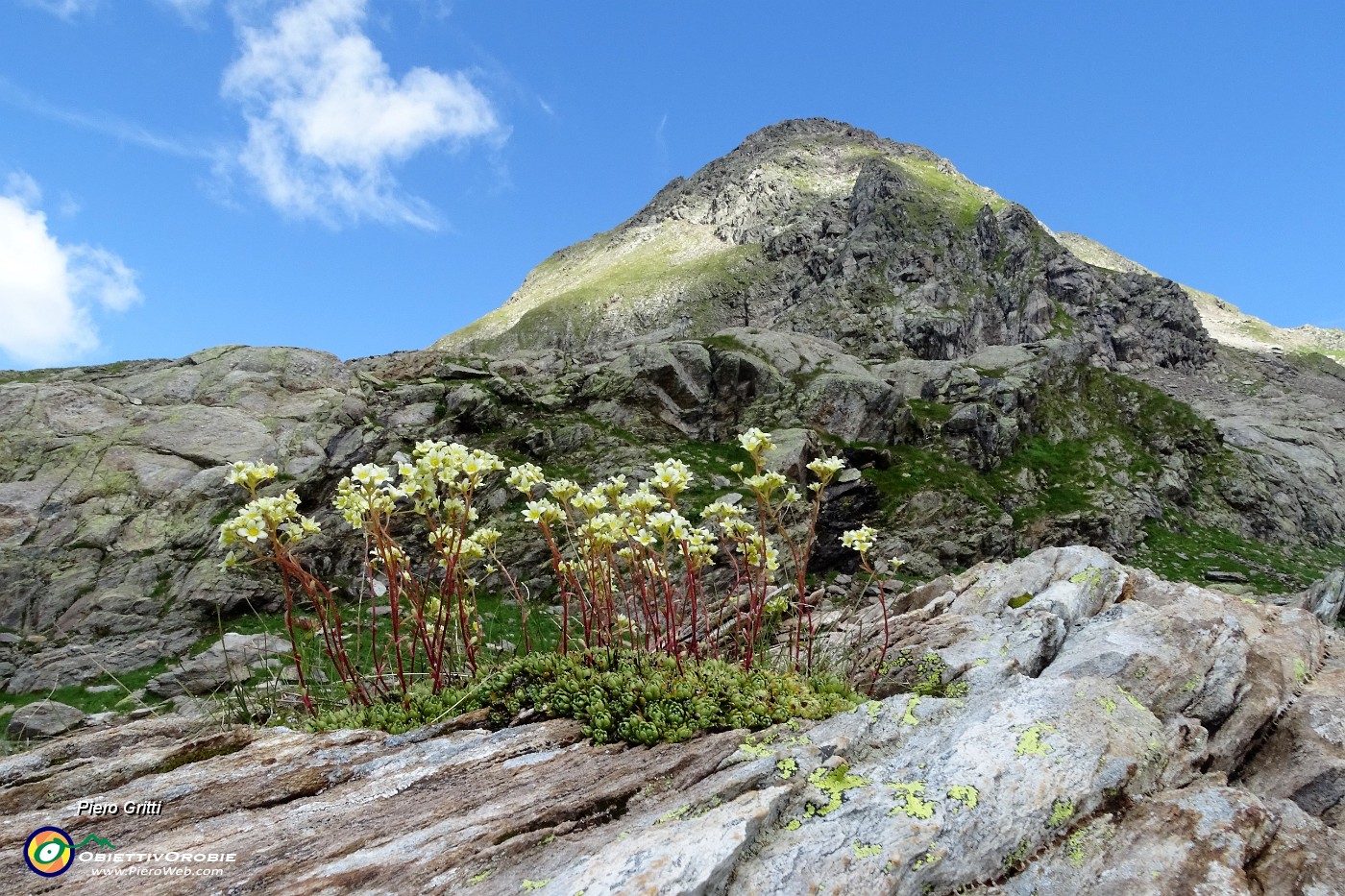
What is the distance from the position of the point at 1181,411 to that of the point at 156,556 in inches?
2771

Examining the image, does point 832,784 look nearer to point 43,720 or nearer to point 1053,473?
point 43,720

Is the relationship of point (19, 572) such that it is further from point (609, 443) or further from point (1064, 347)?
point (1064, 347)

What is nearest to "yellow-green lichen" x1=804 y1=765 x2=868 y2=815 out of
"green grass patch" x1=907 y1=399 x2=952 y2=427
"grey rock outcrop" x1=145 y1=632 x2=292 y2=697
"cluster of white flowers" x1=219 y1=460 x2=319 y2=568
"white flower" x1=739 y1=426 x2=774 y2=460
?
"white flower" x1=739 y1=426 x2=774 y2=460

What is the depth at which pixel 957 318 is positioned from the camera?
83688 millimetres

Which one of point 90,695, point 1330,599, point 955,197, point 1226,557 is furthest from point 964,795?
point 955,197

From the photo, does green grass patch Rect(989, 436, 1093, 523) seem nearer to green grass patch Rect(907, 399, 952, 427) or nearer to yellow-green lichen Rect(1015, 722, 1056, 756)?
green grass patch Rect(907, 399, 952, 427)

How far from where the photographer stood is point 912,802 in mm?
3998

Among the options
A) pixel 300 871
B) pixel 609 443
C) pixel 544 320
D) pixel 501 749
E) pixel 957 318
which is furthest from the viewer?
pixel 544 320

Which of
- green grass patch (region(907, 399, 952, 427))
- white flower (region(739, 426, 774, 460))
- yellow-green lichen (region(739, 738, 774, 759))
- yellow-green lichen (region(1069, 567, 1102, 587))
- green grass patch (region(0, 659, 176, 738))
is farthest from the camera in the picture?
green grass patch (region(907, 399, 952, 427))

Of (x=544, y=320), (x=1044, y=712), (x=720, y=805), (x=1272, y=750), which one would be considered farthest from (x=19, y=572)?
(x=544, y=320)

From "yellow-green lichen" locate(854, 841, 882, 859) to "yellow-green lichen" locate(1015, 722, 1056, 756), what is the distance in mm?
1548

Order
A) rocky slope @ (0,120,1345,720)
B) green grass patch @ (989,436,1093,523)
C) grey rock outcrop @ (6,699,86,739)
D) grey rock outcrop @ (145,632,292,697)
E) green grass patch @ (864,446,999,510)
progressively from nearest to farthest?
grey rock outcrop @ (6,699,86,739) < grey rock outcrop @ (145,632,292,697) < rocky slope @ (0,120,1345,720) < green grass patch @ (864,446,999,510) < green grass patch @ (989,436,1093,523)

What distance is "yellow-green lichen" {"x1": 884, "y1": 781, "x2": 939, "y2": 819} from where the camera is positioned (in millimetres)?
3906

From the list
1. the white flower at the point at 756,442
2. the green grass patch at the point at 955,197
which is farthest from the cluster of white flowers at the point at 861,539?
the green grass patch at the point at 955,197
